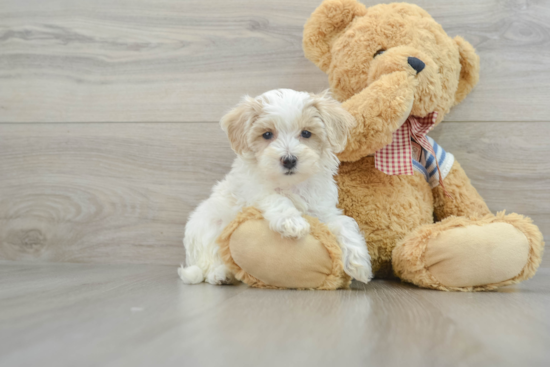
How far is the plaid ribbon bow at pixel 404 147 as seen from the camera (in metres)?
1.15

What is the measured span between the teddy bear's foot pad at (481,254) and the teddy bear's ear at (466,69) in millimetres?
533

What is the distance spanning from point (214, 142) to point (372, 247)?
2.29ft

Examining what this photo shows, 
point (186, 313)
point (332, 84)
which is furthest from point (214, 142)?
point (186, 313)

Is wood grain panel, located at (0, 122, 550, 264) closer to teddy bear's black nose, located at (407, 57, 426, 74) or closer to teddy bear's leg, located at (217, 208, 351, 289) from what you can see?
teddy bear's leg, located at (217, 208, 351, 289)

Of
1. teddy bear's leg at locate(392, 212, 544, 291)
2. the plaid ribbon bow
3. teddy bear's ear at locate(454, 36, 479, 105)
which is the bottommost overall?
teddy bear's leg at locate(392, 212, 544, 291)

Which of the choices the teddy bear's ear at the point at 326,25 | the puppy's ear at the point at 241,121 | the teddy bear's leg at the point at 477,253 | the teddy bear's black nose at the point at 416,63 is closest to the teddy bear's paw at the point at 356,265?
the teddy bear's leg at the point at 477,253

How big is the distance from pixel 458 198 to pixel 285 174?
589mm

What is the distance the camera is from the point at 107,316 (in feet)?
2.44

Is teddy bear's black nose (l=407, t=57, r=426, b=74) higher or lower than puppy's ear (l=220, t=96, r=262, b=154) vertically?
higher

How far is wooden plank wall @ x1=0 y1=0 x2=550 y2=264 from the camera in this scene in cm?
141

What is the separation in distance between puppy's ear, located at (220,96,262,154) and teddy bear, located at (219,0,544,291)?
0.20 metres

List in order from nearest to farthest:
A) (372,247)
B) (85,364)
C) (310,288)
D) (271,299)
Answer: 1. (85,364)
2. (271,299)
3. (310,288)
4. (372,247)

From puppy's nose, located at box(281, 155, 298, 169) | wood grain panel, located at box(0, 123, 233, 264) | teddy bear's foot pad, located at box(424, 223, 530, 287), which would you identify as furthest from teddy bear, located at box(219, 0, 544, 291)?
wood grain panel, located at box(0, 123, 233, 264)

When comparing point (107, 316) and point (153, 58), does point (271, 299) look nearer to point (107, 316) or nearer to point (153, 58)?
point (107, 316)
